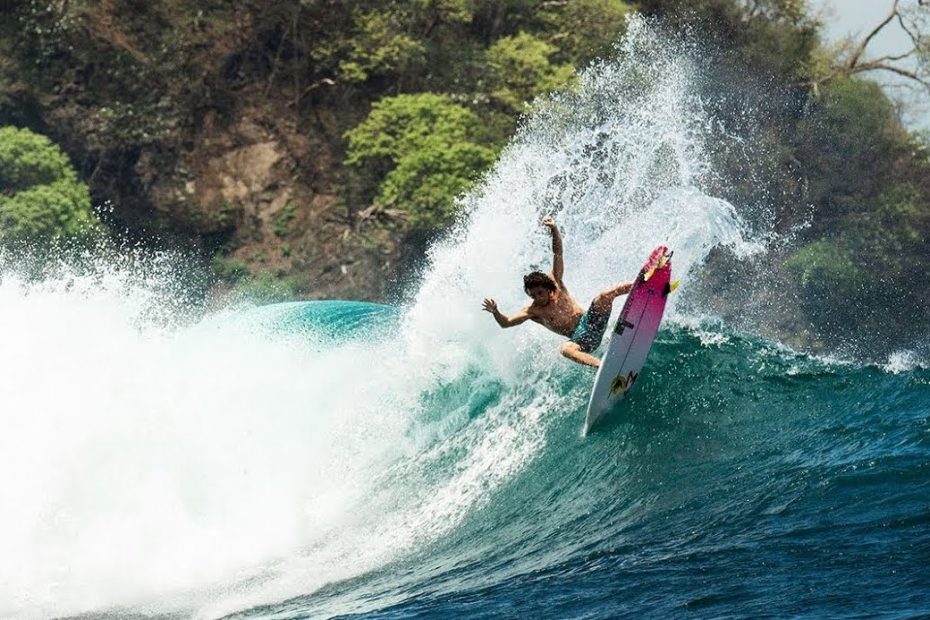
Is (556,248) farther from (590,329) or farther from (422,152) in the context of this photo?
(422,152)

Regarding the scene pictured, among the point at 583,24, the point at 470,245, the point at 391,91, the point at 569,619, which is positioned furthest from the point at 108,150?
the point at 569,619

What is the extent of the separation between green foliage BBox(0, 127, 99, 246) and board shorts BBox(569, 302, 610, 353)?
42.4ft

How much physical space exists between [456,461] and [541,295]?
1324 mm

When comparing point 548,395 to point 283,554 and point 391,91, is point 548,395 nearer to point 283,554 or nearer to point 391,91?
point 283,554

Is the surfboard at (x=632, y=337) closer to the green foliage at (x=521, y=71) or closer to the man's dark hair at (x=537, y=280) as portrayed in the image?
the man's dark hair at (x=537, y=280)

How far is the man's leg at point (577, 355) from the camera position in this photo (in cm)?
917

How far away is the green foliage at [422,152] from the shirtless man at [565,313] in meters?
12.2

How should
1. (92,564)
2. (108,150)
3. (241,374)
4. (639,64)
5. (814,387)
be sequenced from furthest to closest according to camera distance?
(108,150) < (639,64) < (241,374) < (814,387) < (92,564)

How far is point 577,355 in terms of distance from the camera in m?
9.23

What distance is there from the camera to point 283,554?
338 inches

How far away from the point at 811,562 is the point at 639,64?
15230 mm

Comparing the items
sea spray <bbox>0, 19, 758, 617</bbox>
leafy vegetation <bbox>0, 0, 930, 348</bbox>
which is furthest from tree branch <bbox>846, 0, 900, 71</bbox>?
sea spray <bbox>0, 19, 758, 617</bbox>

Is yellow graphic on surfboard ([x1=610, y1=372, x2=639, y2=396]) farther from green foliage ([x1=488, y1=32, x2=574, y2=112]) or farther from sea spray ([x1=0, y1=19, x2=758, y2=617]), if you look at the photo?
green foliage ([x1=488, y1=32, x2=574, y2=112])

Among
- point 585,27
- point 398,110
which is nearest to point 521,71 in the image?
point 585,27
